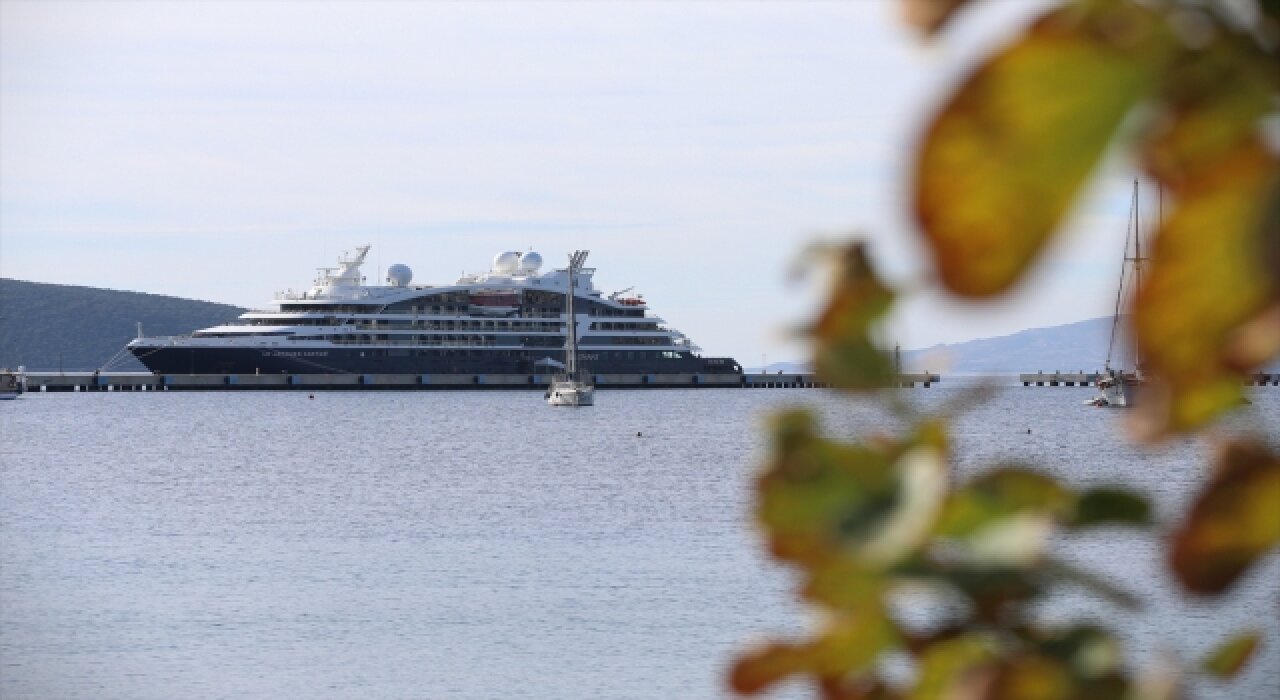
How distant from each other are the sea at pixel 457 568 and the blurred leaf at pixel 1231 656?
0.04 meters

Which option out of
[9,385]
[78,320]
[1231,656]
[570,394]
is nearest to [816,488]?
[1231,656]

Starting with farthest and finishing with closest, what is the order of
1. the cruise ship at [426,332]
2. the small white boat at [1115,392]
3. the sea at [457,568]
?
the cruise ship at [426,332] → the small white boat at [1115,392] → the sea at [457,568]

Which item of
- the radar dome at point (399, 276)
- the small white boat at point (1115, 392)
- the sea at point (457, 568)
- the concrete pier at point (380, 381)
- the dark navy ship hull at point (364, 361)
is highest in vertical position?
the radar dome at point (399, 276)

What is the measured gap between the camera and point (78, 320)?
158 metres

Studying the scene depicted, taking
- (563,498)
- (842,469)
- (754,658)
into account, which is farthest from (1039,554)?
(563,498)

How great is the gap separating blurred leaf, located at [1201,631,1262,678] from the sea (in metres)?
0.04

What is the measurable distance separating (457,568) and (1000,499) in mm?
23692

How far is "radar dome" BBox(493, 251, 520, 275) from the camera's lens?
93.5 m

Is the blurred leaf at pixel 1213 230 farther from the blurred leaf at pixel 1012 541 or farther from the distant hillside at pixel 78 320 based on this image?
the distant hillside at pixel 78 320

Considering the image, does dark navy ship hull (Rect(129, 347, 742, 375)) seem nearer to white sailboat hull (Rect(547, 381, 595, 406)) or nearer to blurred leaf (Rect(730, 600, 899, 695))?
white sailboat hull (Rect(547, 381, 595, 406))

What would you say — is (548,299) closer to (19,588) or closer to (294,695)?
(19,588)

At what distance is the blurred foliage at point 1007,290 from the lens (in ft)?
1.38

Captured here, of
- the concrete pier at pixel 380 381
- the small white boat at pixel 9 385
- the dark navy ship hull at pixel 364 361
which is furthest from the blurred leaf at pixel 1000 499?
the small white boat at pixel 9 385

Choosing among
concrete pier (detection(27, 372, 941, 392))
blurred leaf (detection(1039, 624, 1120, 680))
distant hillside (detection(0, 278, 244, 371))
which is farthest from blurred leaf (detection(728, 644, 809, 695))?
distant hillside (detection(0, 278, 244, 371))
